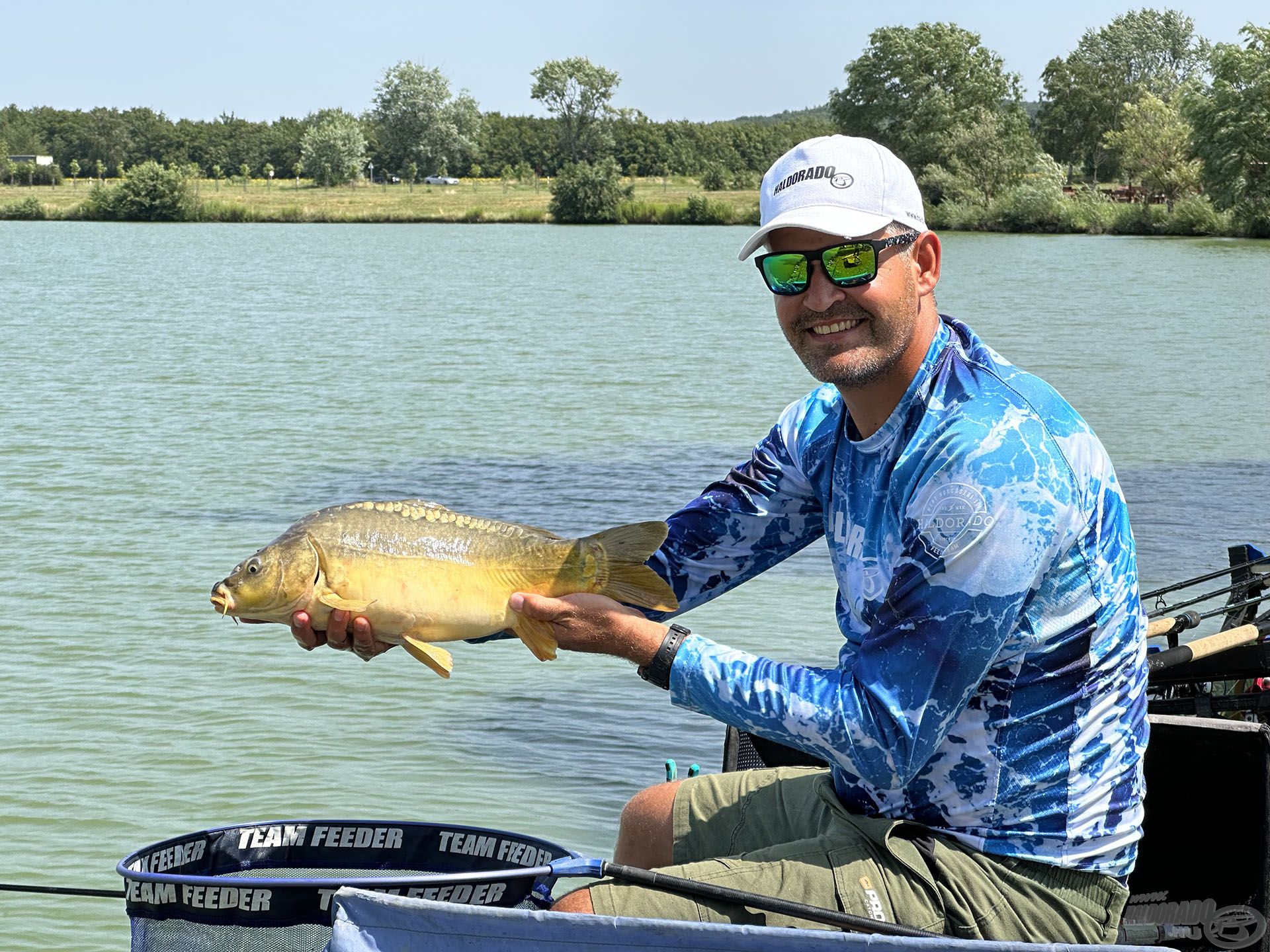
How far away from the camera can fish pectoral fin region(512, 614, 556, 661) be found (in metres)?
3.11

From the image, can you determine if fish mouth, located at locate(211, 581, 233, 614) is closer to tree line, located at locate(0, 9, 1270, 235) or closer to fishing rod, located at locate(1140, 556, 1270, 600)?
fishing rod, located at locate(1140, 556, 1270, 600)

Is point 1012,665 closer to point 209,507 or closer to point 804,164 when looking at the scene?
point 804,164

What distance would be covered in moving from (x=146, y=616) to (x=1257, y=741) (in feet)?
26.5

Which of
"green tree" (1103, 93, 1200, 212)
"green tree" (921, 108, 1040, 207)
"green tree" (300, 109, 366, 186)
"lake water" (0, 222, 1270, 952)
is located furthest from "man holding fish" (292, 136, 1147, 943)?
"green tree" (300, 109, 366, 186)

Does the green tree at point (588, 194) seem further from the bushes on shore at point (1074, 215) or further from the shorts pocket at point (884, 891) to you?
the shorts pocket at point (884, 891)

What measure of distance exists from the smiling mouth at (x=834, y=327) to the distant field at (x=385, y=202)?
271 feet

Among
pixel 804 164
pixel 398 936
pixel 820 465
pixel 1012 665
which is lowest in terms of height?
pixel 398 936

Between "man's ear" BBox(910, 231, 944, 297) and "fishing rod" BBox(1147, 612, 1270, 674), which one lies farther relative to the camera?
"fishing rod" BBox(1147, 612, 1270, 674)

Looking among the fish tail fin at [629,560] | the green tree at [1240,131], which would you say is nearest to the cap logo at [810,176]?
the fish tail fin at [629,560]

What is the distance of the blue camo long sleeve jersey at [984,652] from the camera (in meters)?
2.62

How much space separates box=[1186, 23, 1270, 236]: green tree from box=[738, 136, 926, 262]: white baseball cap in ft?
207

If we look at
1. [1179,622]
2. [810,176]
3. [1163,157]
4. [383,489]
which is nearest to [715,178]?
[1163,157]

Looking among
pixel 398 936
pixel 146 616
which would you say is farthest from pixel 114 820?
pixel 398 936

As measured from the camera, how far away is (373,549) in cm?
323
